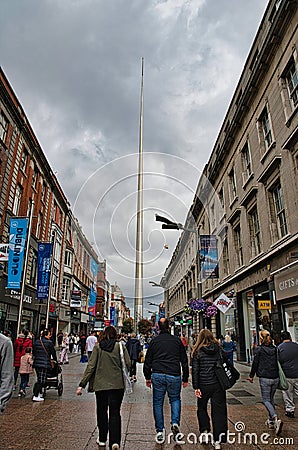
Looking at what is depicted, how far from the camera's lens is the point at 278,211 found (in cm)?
1723

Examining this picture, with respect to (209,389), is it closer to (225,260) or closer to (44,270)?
(225,260)

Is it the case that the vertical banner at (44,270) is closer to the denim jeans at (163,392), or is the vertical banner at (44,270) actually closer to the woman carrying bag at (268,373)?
the woman carrying bag at (268,373)

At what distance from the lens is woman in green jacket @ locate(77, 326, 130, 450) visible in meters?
5.39

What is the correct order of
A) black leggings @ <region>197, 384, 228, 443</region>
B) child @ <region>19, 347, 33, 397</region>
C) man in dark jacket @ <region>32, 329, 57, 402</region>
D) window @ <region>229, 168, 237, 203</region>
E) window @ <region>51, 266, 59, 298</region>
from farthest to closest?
window @ <region>51, 266, 59, 298</region>
window @ <region>229, 168, 237, 203</region>
child @ <region>19, 347, 33, 397</region>
man in dark jacket @ <region>32, 329, 57, 402</region>
black leggings @ <region>197, 384, 228, 443</region>

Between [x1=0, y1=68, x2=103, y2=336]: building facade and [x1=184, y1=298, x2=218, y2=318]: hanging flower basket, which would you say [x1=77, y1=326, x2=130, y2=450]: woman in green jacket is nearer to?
[x1=184, y1=298, x2=218, y2=318]: hanging flower basket

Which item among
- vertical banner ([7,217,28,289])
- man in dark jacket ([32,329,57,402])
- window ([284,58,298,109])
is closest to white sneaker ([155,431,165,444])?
man in dark jacket ([32,329,57,402])

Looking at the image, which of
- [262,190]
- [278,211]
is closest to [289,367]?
[278,211]

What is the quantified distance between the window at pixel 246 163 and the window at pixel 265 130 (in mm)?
2173

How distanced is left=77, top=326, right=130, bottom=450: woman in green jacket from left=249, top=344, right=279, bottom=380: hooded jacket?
10.6 ft

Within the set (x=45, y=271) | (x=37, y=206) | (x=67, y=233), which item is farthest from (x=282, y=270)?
(x=67, y=233)

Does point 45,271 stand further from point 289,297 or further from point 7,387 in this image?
point 7,387

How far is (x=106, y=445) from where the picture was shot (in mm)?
5801

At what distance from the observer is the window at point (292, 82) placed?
Result: 15.4m

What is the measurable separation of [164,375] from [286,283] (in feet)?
33.8
